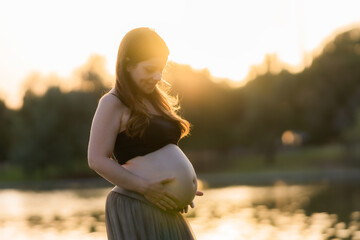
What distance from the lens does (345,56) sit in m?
53.9

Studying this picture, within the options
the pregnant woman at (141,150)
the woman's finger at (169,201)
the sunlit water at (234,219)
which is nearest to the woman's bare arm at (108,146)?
the pregnant woman at (141,150)

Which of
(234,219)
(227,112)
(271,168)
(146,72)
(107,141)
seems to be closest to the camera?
(107,141)

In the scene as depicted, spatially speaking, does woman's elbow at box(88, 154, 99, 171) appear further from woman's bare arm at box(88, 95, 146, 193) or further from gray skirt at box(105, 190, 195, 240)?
gray skirt at box(105, 190, 195, 240)

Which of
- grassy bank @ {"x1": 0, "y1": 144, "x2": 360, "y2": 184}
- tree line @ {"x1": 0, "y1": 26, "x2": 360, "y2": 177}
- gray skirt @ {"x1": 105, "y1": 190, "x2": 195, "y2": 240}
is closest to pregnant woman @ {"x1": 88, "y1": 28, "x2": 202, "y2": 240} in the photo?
gray skirt @ {"x1": 105, "y1": 190, "x2": 195, "y2": 240}

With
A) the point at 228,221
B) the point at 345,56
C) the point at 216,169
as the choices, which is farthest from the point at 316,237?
the point at 345,56

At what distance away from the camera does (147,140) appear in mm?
2986

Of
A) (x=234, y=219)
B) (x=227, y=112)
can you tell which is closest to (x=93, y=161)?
(x=234, y=219)

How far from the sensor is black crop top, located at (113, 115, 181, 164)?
2969mm

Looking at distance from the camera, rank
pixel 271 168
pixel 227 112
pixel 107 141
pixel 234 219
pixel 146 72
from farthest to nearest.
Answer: pixel 227 112 < pixel 271 168 < pixel 234 219 < pixel 146 72 < pixel 107 141

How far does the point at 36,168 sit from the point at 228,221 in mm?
36072

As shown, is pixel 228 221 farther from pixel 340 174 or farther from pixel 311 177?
pixel 340 174

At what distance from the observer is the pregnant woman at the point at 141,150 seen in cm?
292

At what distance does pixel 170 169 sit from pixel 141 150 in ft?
0.61

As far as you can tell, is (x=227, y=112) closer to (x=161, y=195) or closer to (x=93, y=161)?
(x=161, y=195)
